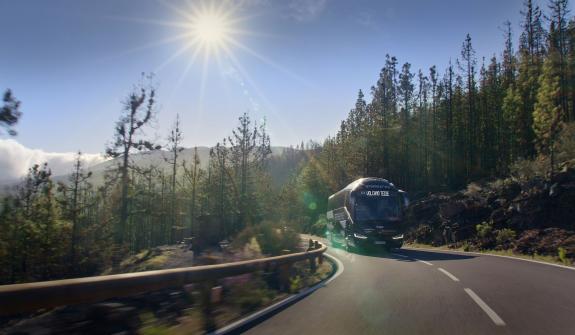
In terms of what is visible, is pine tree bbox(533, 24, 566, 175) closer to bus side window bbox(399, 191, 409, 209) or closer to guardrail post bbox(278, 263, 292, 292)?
bus side window bbox(399, 191, 409, 209)

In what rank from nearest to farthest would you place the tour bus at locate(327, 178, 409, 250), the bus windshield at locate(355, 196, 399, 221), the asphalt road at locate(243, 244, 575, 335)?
the asphalt road at locate(243, 244, 575, 335)
the tour bus at locate(327, 178, 409, 250)
the bus windshield at locate(355, 196, 399, 221)

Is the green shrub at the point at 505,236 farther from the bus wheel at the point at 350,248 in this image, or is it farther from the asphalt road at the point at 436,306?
the asphalt road at the point at 436,306

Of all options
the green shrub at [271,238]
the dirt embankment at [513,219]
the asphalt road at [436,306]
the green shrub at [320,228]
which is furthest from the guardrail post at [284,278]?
the green shrub at [320,228]

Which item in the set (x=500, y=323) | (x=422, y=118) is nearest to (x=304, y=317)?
(x=500, y=323)

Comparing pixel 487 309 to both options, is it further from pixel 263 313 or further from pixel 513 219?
pixel 513 219

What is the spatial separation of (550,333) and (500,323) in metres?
0.72

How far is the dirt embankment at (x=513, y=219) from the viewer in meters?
22.9

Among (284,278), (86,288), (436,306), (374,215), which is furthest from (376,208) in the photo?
(86,288)

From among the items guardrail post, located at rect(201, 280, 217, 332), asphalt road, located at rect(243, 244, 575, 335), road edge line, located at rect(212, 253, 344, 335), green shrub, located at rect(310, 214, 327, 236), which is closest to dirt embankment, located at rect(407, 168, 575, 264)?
asphalt road, located at rect(243, 244, 575, 335)

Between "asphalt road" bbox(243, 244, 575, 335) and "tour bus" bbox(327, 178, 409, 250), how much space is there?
12790mm

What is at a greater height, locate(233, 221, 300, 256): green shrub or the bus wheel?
locate(233, 221, 300, 256): green shrub

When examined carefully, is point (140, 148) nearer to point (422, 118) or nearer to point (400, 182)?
point (400, 182)

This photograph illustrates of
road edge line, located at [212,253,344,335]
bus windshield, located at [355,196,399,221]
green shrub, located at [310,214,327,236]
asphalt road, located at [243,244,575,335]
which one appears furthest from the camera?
green shrub, located at [310,214,327,236]

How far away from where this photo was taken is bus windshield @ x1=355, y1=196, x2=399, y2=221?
85.8 ft
